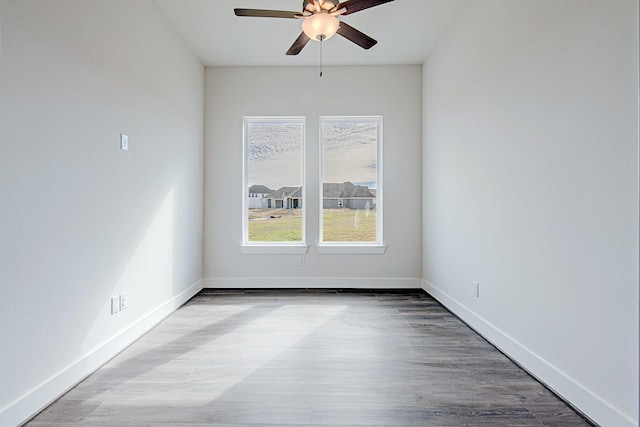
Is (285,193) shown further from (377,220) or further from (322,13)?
(322,13)

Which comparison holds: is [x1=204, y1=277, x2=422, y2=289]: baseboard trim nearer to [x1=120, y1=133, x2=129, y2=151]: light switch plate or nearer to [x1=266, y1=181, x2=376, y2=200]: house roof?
[x1=266, y1=181, x2=376, y2=200]: house roof

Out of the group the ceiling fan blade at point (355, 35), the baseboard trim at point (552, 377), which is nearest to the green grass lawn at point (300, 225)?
the baseboard trim at point (552, 377)

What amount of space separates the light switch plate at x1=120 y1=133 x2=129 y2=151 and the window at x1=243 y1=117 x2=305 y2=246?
5.89 feet

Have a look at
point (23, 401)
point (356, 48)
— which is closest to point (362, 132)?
point (356, 48)

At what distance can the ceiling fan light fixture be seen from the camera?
87.5 inches

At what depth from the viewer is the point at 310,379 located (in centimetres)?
195

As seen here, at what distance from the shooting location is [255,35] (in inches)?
130

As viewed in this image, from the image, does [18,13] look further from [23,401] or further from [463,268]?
[463,268]

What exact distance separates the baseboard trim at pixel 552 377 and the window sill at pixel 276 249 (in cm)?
198

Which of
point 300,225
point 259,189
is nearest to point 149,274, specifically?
point 259,189

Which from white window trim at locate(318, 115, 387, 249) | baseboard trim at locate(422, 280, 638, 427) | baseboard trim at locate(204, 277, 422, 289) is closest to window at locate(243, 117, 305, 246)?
white window trim at locate(318, 115, 387, 249)

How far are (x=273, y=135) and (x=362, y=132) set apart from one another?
1160 mm

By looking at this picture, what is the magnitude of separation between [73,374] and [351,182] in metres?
3.27

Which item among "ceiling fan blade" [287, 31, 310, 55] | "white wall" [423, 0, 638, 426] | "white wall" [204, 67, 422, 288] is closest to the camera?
"white wall" [423, 0, 638, 426]
